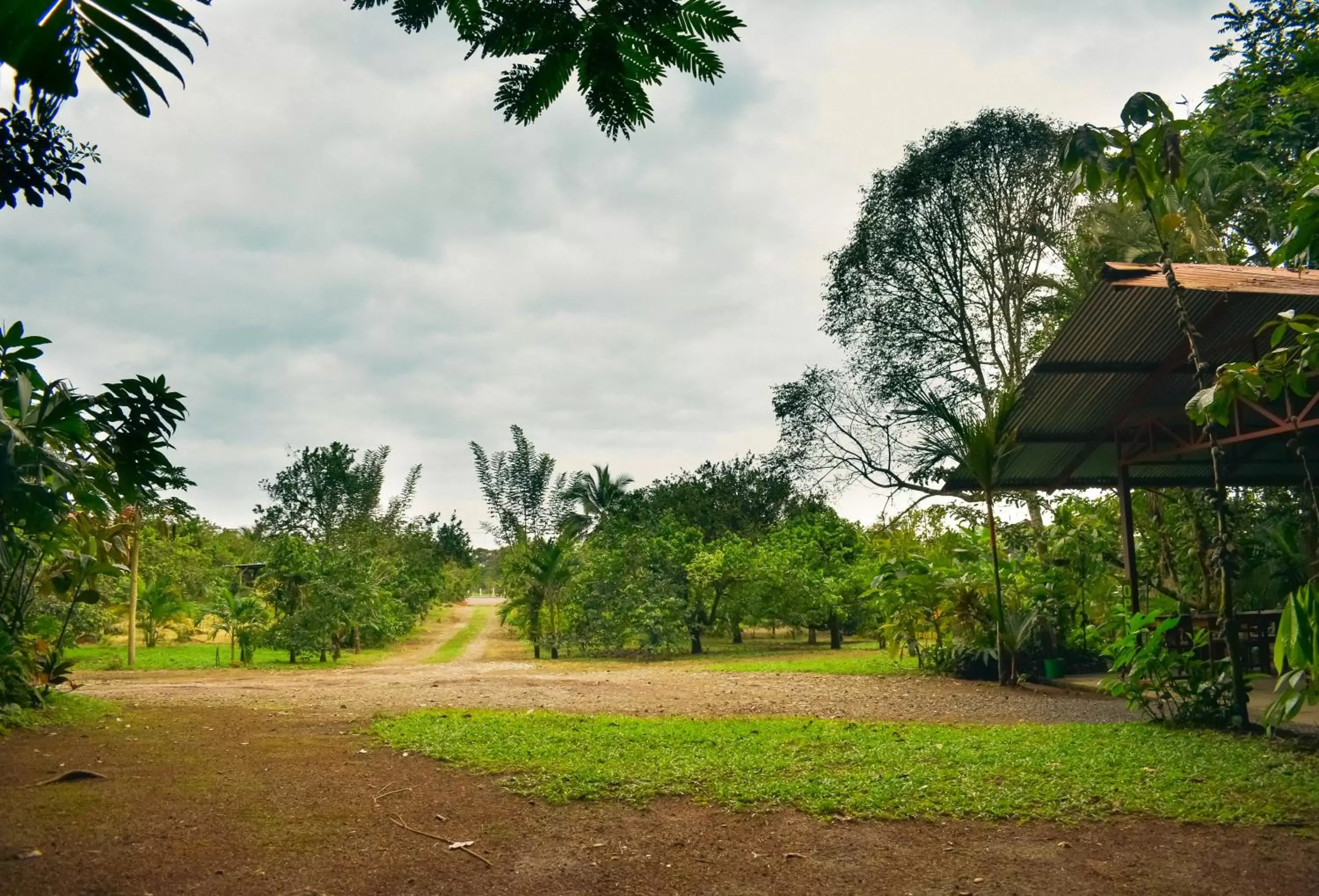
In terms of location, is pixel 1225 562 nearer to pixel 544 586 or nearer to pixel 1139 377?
pixel 1139 377

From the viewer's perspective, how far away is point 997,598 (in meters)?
11.3

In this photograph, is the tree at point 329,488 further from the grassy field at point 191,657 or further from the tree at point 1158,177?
the tree at point 1158,177

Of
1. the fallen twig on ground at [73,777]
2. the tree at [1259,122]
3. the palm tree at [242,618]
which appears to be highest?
the tree at [1259,122]

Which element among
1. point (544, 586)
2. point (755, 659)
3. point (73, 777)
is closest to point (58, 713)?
point (73, 777)

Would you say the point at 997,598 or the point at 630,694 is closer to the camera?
the point at 997,598

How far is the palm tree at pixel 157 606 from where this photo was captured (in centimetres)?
2181

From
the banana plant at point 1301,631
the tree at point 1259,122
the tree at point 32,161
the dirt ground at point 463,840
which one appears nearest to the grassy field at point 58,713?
the dirt ground at point 463,840

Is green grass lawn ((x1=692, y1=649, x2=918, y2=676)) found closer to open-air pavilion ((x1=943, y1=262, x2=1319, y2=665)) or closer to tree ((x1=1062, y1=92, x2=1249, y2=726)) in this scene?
open-air pavilion ((x1=943, y1=262, x2=1319, y2=665))

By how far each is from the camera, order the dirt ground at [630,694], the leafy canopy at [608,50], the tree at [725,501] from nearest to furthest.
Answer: the leafy canopy at [608,50] → the dirt ground at [630,694] → the tree at [725,501]

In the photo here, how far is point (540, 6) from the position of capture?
5.23ft

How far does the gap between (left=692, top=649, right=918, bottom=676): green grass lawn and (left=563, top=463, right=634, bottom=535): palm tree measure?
395 inches

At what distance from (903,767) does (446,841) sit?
2.98 m

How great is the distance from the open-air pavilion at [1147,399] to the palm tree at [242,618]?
46.4ft

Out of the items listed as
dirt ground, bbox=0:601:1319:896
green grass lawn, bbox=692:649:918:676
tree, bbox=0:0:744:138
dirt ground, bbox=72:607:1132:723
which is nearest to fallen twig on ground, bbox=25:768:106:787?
dirt ground, bbox=0:601:1319:896
